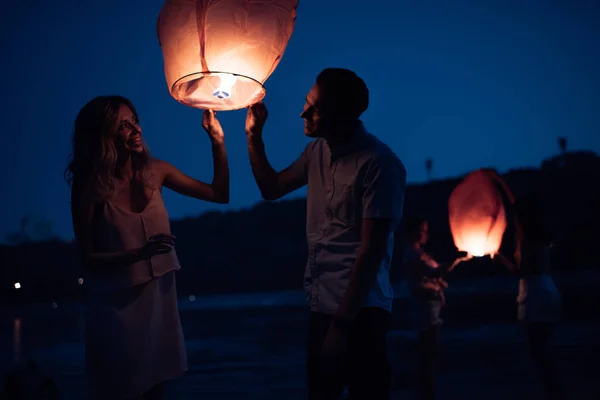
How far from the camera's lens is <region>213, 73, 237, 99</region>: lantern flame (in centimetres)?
213

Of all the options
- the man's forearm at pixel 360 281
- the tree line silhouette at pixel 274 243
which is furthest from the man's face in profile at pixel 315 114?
the tree line silhouette at pixel 274 243

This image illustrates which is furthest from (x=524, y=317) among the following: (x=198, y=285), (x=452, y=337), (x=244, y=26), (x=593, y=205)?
(x=593, y=205)

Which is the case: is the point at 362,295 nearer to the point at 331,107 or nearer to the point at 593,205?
the point at 331,107

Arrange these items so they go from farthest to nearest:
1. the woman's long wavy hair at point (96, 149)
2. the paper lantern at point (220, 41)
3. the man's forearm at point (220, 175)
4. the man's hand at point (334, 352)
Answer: the man's forearm at point (220, 175) → the woman's long wavy hair at point (96, 149) → the paper lantern at point (220, 41) → the man's hand at point (334, 352)

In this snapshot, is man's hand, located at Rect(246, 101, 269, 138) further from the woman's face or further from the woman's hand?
the woman's face

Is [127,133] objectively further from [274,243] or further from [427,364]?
[274,243]

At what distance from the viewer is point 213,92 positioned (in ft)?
7.20

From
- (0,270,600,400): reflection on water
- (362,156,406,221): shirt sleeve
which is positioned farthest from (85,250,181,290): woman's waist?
(0,270,600,400): reflection on water

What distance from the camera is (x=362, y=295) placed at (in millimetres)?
1740

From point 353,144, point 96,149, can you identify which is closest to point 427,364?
point 353,144

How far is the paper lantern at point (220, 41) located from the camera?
1.98 m

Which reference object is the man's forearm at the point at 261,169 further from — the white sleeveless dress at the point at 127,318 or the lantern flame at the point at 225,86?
the white sleeveless dress at the point at 127,318

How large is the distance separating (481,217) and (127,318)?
9.55 ft

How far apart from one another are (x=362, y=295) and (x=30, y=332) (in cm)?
1319
